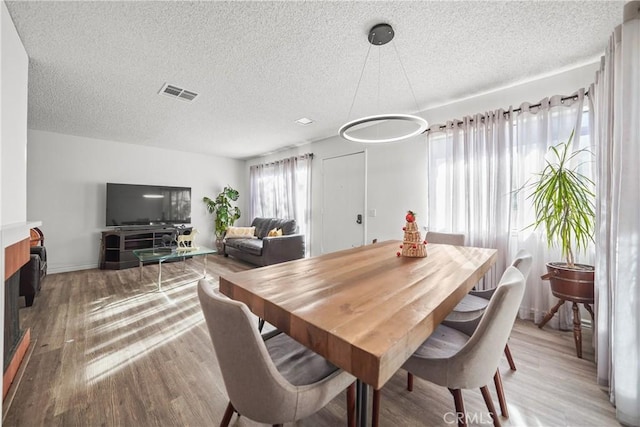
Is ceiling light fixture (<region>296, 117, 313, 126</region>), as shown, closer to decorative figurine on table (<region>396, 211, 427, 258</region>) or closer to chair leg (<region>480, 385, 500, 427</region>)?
decorative figurine on table (<region>396, 211, 427, 258</region>)

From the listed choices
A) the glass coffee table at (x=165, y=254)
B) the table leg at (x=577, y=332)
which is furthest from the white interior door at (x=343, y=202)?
the table leg at (x=577, y=332)

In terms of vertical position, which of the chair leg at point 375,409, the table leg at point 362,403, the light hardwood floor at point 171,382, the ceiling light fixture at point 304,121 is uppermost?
the ceiling light fixture at point 304,121

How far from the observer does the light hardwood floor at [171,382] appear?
136 cm

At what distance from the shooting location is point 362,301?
3.31ft

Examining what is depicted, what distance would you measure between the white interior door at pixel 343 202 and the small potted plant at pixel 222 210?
261 cm

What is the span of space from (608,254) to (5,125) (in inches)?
155

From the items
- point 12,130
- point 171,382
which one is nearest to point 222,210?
point 12,130

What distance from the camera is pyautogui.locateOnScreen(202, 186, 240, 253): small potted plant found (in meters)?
5.97

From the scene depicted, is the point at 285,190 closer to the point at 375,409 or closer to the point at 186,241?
the point at 186,241

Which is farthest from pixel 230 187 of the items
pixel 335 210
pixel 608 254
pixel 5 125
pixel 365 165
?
pixel 608 254

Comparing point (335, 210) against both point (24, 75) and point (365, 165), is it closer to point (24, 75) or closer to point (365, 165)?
point (365, 165)

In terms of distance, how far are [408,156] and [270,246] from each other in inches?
106

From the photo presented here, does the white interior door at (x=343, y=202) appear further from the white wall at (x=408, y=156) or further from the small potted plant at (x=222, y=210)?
the small potted plant at (x=222, y=210)

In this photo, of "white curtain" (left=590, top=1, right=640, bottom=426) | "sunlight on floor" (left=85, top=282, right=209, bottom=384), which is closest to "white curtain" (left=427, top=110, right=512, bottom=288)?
"white curtain" (left=590, top=1, right=640, bottom=426)
